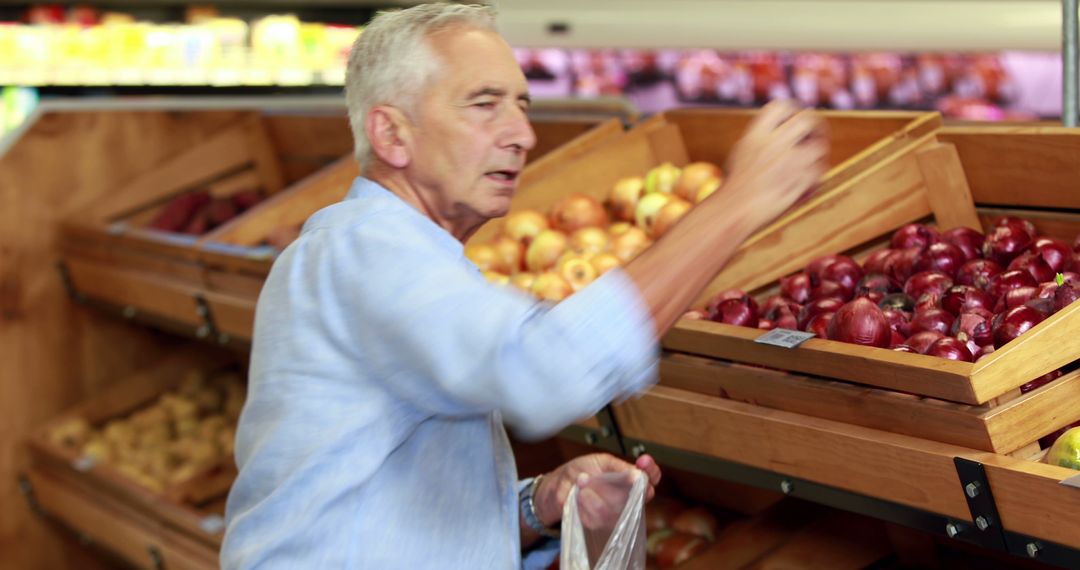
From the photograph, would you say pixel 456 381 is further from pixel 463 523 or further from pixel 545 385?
pixel 463 523

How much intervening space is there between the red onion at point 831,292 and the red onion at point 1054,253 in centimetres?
Result: 31

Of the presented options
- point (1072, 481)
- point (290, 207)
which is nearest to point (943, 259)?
point (1072, 481)

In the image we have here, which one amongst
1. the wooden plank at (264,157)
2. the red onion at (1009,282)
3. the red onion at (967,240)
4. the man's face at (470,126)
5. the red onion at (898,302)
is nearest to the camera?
the man's face at (470,126)

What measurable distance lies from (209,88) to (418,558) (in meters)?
5.83

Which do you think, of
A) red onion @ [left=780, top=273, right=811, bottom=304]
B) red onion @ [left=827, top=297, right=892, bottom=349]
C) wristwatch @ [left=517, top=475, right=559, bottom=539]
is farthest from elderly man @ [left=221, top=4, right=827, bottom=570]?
red onion @ [left=780, top=273, right=811, bottom=304]

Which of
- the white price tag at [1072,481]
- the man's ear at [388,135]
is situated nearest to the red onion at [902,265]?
the white price tag at [1072,481]

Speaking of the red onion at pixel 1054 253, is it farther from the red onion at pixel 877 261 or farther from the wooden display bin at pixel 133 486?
the wooden display bin at pixel 133 486

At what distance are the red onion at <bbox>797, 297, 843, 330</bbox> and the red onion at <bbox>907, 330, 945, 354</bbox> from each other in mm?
238

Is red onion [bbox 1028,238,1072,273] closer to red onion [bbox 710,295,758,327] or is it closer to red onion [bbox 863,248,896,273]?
red onion [bbox 863,248,896,273]

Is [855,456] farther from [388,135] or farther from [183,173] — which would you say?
[183,173]

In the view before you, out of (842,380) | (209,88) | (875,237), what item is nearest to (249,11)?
(209,88)

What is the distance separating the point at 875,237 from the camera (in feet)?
7.64

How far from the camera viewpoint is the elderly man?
1.15 m

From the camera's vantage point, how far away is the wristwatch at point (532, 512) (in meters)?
1.62
